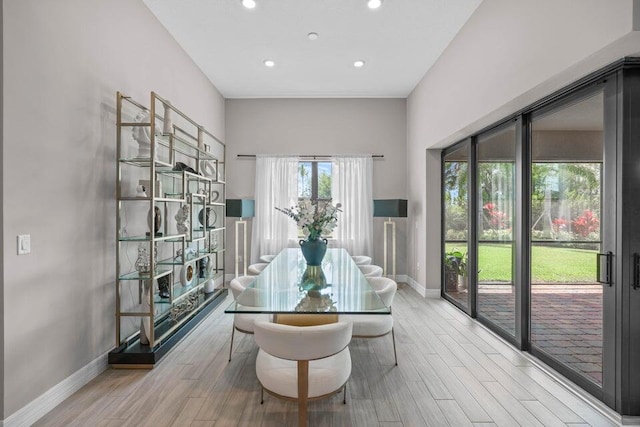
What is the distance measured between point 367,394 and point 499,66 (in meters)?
2.98

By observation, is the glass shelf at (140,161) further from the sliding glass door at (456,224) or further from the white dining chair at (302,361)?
the sliding glass door at (456,224)

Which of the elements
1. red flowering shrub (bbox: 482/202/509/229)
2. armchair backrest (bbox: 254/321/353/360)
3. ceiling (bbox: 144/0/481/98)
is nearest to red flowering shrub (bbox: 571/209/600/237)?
red flowering shrub (bbox: 482/202/509/229)

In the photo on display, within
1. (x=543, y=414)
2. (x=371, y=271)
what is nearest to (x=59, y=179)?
(x=371, y=271)

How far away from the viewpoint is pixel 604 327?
7.25 feet

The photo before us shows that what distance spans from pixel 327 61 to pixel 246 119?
213cm

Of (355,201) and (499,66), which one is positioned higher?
(499,66)

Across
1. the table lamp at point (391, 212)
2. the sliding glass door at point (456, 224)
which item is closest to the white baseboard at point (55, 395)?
the sliding glass door at point (456, 224)

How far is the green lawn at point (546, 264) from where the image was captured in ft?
8.03

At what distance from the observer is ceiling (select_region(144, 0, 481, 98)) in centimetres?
341

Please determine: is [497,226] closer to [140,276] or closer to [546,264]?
[546,264]

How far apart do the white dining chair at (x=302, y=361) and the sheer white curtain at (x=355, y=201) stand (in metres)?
3.95

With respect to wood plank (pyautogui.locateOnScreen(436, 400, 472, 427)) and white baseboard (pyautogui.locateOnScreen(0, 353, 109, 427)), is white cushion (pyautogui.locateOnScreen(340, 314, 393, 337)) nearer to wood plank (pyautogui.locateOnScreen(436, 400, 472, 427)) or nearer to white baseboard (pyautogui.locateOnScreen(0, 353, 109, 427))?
wood plank (pyautogui.locateOnScreen(436, 400, 472, 427))

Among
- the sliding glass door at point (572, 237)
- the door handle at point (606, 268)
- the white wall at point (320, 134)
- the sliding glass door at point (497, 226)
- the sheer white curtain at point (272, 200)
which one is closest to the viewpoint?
the door handle at point (606, 268)

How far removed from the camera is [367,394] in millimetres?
2383
